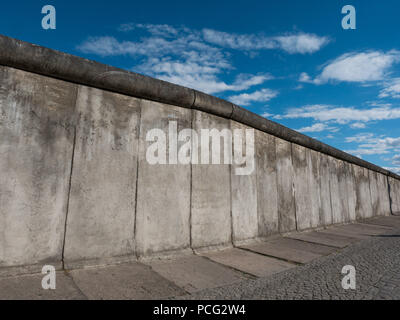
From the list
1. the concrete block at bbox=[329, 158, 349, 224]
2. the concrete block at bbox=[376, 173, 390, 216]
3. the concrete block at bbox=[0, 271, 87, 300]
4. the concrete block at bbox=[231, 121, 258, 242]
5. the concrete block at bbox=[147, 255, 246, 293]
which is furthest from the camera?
the concrete block at bbox=[376, 173, 390, 216]

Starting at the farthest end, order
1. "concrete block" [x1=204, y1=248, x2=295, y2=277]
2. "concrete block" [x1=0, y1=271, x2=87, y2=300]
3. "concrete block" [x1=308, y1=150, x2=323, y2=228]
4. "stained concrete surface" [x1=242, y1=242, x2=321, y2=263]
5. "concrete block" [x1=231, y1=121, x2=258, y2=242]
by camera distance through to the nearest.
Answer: "concrete block" [x1=308, y1=150, x2=323, y2=228]
"concrete block" [x1=231, y1=121, x2=258, y2=242]
"stained concrete surface" [x1=242, y1=242, x2=321, y2=263]
"concrete block" [x1=204, y1=248, x2=295, y2=277]
"concrete block" [x1=0, y1=271, x2=87, y2=300]

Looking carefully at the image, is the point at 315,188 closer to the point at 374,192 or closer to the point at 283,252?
the point at 283,252

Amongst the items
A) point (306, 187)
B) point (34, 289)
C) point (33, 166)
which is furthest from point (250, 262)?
point (306, 187)

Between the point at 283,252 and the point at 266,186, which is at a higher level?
the point at 266,186

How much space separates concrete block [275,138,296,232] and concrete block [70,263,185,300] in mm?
3486

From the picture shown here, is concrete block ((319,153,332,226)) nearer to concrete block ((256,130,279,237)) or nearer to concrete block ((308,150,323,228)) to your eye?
concrete block ((308,150,323,228))

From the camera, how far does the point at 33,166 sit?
2383 millimetres

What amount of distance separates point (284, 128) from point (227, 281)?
163 inches

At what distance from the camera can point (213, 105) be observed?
3922 mm

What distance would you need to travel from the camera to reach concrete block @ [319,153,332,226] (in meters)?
6.84

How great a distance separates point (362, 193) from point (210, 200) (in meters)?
9.15

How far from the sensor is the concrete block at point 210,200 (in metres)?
3.54

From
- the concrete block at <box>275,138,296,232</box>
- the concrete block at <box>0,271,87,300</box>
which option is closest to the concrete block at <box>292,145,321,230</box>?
the concrete block at <box>275,138,296,232</box>

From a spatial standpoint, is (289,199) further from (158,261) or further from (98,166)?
(98,166)
